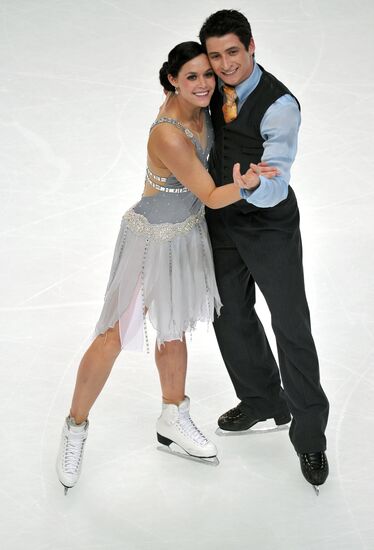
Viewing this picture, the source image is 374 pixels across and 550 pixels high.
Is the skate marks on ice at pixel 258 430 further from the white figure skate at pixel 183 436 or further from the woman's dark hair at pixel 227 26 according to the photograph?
the woman's dark hair at pixel 227 26

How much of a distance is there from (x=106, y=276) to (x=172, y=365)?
1.32 meters

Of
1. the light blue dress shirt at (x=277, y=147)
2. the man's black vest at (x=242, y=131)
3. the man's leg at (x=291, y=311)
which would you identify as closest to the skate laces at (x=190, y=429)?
the man's leg at (x=291, y=311)

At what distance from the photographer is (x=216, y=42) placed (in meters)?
3.41

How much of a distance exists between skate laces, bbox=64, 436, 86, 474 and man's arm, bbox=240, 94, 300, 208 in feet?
3.81

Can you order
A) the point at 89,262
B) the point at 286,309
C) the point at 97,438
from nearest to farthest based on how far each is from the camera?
the point at 286,309
the point at 97,438
the point at 89,262

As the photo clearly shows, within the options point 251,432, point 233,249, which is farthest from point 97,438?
point 233,249

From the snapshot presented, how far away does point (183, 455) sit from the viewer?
158 inches

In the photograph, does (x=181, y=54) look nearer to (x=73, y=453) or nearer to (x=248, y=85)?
(x=248, y=85)

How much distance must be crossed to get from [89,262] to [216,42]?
2.10 metres

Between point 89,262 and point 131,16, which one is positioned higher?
point 131,16

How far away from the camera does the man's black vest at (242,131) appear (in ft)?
11.4

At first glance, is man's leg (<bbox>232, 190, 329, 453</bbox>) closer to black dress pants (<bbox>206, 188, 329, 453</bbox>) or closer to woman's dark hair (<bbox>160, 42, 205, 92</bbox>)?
black dress pants (<bbox>206, 188, 329, 453</bbox>)

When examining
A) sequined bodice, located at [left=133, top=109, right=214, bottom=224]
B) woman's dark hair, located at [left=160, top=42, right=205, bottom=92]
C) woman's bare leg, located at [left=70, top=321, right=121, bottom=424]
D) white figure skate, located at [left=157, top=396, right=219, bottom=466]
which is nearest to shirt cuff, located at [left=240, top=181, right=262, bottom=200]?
sequined bodice, located at [left=133, top=109, right=214, bottom=224]

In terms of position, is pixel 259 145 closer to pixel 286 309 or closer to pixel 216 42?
pixel 216 42
